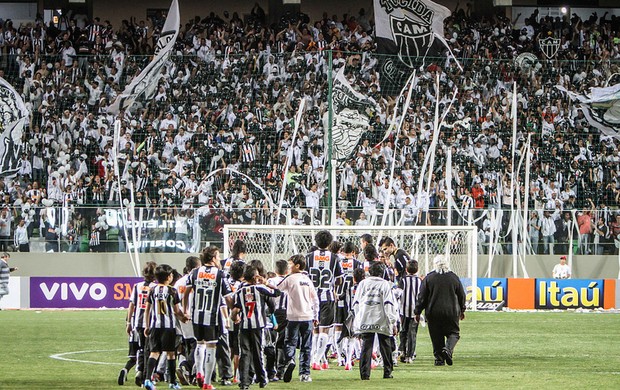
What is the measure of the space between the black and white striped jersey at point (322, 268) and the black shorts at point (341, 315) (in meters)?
0.71

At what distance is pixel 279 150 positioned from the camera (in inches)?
1248

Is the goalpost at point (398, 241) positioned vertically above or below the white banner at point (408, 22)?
below

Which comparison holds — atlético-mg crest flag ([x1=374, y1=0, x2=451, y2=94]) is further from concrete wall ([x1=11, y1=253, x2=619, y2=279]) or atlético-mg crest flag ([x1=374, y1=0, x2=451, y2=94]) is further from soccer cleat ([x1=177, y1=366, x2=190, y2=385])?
soccer cleat ([x1=177, y1=366, x2=190, y2=385])

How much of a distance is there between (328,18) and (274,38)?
3624 millimetres

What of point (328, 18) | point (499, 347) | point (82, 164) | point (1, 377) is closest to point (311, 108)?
point (82, 164)

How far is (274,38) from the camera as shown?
39438 millimetres

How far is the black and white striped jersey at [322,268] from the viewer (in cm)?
1487

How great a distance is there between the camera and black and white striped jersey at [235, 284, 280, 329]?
1273 centimetres

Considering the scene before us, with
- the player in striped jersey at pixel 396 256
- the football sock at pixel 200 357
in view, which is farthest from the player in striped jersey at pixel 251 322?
the player in striped jersey at pixel 396 256

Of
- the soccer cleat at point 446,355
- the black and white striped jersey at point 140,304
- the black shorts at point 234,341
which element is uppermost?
the black and white striped jersey at point 140,304

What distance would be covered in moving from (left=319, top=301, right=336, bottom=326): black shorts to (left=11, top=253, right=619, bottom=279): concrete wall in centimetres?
1437

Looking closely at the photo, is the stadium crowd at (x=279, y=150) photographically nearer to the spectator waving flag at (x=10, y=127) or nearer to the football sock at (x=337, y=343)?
the spectator waving flag at (x=10, y=127)

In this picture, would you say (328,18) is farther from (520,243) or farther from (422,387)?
(422,387)

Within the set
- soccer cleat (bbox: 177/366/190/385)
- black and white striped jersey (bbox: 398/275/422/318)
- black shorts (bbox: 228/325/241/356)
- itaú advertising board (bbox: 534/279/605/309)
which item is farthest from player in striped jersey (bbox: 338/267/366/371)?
itaú advertising board (bbox: 534/279/605/309)
